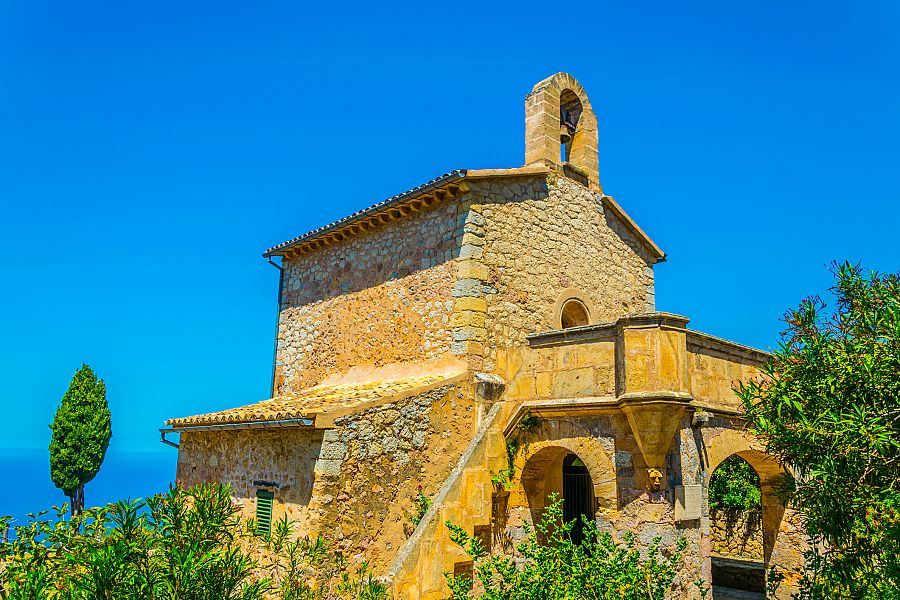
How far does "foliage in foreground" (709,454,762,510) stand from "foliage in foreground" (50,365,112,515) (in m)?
19.4

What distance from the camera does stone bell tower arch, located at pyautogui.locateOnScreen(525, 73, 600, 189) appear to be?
1313 centimetres

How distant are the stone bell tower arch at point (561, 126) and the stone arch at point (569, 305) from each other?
250 cm

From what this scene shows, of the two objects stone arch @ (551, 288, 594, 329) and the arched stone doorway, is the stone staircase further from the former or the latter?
stone arch @ (551, 288, 594, 329)

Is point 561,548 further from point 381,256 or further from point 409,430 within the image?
point 381,256

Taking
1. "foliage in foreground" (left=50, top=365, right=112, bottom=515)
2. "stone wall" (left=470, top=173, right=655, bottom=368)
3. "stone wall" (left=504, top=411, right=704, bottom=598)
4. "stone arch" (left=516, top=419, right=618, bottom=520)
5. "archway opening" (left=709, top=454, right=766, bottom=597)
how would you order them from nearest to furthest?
1. "stone wall" (left=504, top=411, right=704, bottom=598)
2. "stone arch" (left=516, top=419, right=618, bottom=520)
3. "stone wall" (left=470, top=173, right=655, bottom=368)
4. "archway opening" (left=709, top=454, right=766, bottom=597)
5. "foliage in foreground" (left=50, top=365, right=112, bottom=515)

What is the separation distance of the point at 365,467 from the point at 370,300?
176 inches

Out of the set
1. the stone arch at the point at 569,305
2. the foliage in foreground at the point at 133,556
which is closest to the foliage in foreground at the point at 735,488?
the stone arch at the point at 569,305

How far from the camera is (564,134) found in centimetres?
1406

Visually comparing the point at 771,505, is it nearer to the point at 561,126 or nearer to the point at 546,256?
the point at 546,256

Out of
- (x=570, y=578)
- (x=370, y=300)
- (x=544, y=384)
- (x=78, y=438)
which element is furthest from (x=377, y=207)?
(x=78, y=438)

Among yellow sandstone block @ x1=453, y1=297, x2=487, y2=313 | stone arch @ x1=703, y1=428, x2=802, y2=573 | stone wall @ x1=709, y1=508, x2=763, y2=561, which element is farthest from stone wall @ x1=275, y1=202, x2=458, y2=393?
stone wall @ x1=709, y1=508, x2=763, y2=561

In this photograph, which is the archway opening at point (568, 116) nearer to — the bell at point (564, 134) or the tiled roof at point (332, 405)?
the bell at point (564, 134)

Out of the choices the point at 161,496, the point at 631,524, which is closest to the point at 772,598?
the point at 631,524

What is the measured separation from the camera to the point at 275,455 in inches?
412
